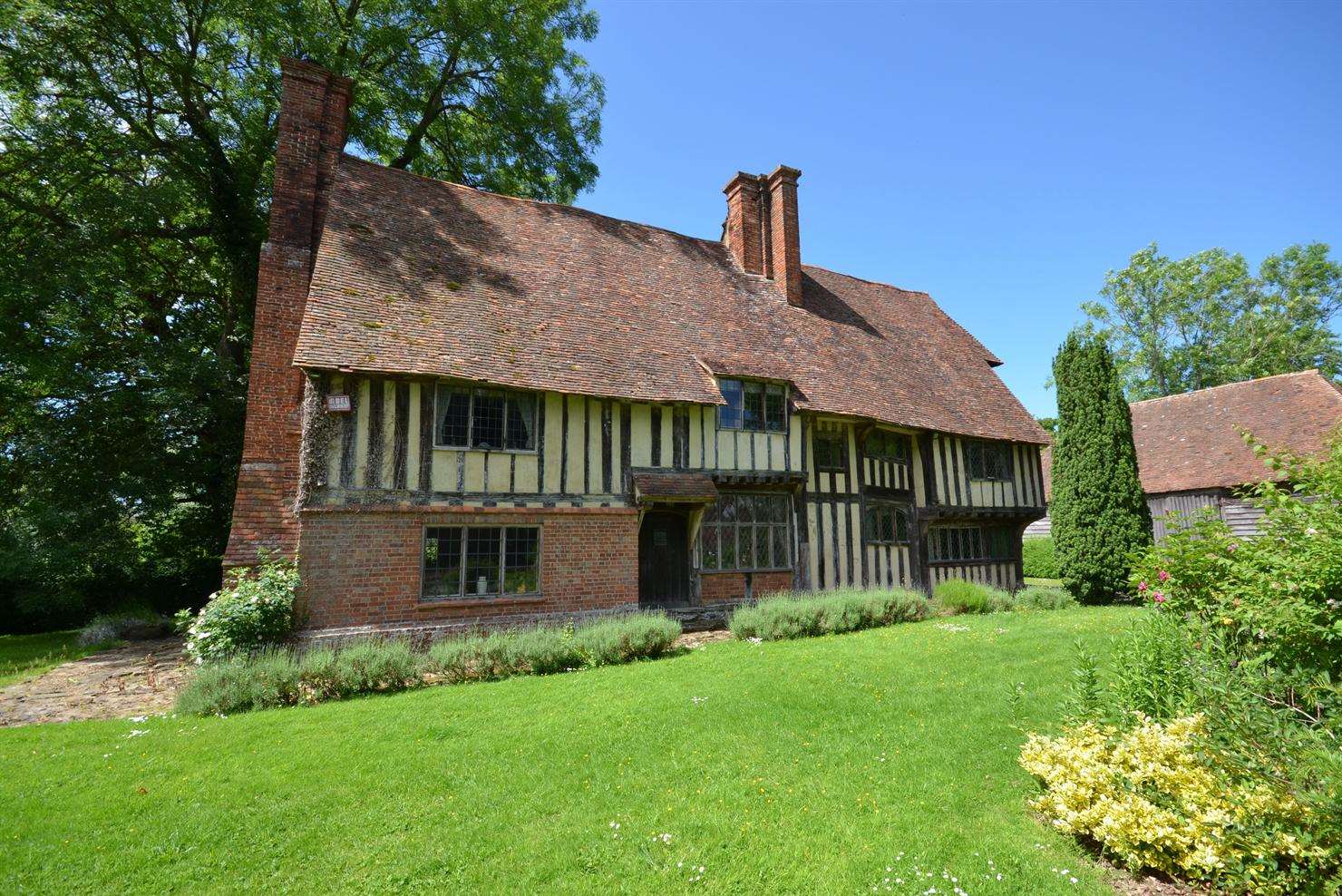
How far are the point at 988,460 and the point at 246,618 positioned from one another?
1765 centimetres

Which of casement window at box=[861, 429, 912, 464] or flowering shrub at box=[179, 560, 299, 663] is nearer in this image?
flowering shrub at box=[179, 560, 299, 663]

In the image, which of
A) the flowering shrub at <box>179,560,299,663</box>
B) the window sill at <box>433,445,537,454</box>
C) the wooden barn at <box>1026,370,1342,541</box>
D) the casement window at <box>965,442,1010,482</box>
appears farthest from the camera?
the wooden barn at <box>1026,370,1342,541</box>

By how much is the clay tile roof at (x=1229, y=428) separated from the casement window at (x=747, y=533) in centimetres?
1420

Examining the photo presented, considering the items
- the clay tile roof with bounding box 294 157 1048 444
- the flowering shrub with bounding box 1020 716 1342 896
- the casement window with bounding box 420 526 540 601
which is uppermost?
the clay tile roof with bounding box 294 157 1048 444

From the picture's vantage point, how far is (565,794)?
508 centimetres

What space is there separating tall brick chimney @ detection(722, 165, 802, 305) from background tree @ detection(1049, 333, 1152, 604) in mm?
7789

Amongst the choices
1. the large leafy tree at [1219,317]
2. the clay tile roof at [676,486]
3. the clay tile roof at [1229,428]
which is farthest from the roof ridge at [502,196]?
the large leafy tree at [1219,317]

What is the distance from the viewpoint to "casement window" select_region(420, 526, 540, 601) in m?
10.8

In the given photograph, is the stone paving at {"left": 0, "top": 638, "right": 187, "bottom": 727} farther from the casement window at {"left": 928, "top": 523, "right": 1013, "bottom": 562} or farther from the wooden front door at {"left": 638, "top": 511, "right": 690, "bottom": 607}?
the casement window at {"left": 928, "top": 523, "right": 1013, "bottom": 562}

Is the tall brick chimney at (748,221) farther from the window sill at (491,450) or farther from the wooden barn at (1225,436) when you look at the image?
the wooden barn at (1225,436)

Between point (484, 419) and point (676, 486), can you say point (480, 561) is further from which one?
point (676, 486)

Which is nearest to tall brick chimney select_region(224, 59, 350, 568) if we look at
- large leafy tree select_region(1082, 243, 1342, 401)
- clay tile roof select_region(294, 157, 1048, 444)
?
clay tile roof select_region(294, 157, 1048, 444)

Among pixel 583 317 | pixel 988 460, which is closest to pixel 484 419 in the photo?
pixel 583 317

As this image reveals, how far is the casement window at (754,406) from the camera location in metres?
13.6
